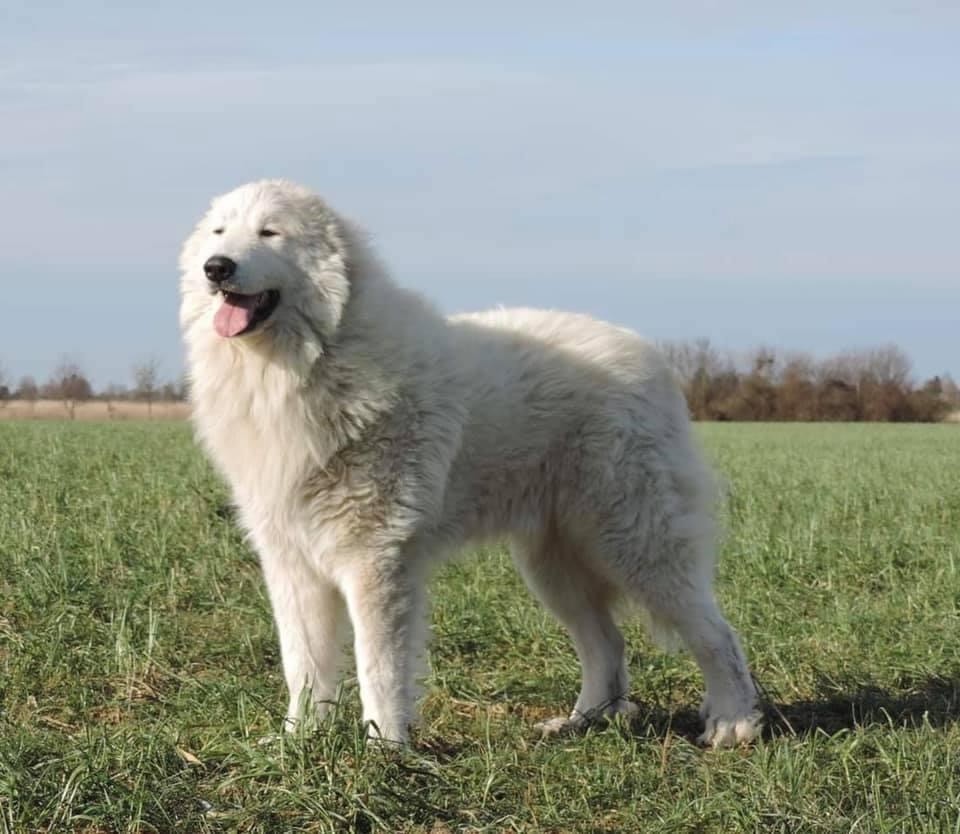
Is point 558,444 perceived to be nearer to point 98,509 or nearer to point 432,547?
point 432,547

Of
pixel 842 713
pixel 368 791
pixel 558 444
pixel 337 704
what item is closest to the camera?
pixel 368 791

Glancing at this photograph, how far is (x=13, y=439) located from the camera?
18531mm

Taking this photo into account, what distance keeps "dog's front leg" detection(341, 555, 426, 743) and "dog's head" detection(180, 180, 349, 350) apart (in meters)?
0.96

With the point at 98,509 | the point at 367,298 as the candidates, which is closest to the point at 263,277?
the point at 367,298

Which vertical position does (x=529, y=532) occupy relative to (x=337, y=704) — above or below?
above

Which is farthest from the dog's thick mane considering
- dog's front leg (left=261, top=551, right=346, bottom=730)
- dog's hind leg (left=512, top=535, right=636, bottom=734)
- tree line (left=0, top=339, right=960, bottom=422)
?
tree line (left=0, top=339, right=960, bottom=422)

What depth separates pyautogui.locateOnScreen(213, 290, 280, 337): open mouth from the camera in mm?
4551

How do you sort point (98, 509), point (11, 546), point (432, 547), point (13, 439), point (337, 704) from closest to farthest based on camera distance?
point (337, 704)
point (432, 547)
point (11, 546)
point (98, 509)
point (13, 439)

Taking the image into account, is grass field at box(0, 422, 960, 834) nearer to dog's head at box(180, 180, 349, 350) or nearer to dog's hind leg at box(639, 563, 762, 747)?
dog's hind leg at box(639, 563, 762, 747)

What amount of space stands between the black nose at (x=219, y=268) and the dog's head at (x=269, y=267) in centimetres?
3

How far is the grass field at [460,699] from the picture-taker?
3801 mm

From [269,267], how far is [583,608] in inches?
85.3

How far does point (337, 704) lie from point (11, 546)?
373cm

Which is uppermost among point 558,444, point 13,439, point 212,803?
point 558,444
